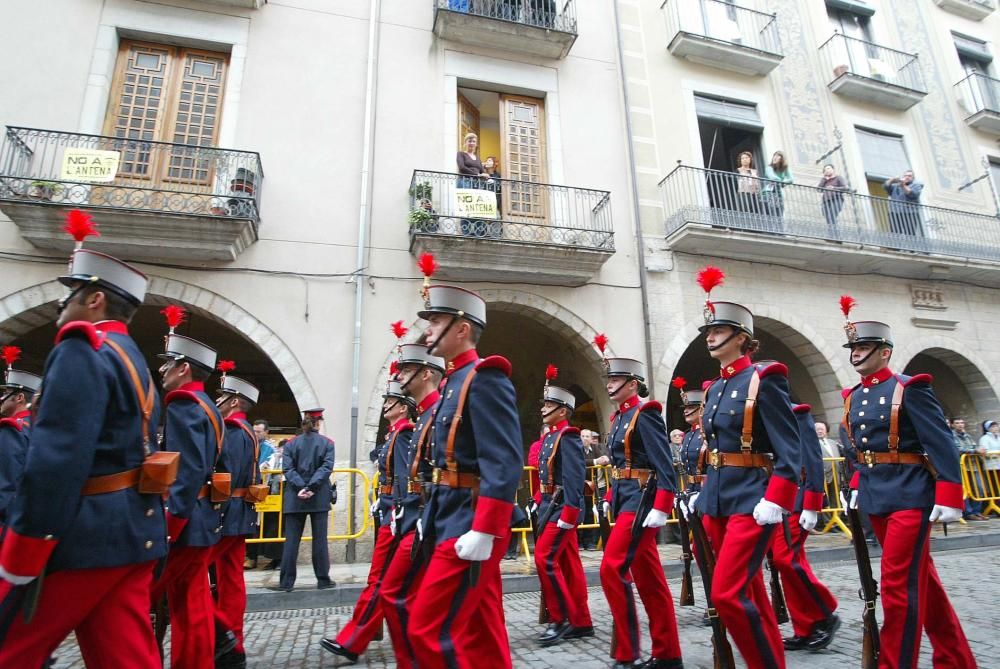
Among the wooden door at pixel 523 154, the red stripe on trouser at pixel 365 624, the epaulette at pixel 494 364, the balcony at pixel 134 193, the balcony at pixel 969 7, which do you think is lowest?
the red stripe on trouser at pixel 365 624

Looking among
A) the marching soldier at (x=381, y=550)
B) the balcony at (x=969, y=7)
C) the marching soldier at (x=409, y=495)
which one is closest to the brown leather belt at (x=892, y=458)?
the marching soldier at (x=409, y=495)

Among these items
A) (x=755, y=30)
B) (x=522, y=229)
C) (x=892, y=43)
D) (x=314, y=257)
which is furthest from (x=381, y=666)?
(x=892, y=43)

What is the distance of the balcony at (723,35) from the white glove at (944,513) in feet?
37.8

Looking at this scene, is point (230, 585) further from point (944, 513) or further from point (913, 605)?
point (944, 513)

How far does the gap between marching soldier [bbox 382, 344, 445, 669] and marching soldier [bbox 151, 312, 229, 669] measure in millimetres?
1125

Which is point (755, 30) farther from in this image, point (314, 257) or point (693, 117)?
point (314, 257)

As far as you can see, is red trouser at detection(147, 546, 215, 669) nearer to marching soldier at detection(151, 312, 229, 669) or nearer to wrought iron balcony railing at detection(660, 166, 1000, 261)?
marching soldier at detection(151, 312, 229, 669)

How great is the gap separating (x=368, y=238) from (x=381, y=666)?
23.3 ft

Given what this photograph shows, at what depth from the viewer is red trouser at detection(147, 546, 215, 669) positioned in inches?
143

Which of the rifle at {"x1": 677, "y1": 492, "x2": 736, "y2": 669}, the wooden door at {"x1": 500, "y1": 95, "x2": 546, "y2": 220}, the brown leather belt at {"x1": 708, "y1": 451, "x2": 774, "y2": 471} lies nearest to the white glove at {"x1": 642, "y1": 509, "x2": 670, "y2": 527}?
the rifle at {"x1": 677, "y1": 492, "x2": 736, "y2": 669}

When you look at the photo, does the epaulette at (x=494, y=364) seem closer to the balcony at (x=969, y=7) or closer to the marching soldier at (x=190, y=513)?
the marching soldier at (x=190, y=513)

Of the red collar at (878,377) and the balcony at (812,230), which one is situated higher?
the balcony at (812,230)

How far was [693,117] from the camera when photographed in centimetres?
1271

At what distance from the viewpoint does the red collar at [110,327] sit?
265 cm
